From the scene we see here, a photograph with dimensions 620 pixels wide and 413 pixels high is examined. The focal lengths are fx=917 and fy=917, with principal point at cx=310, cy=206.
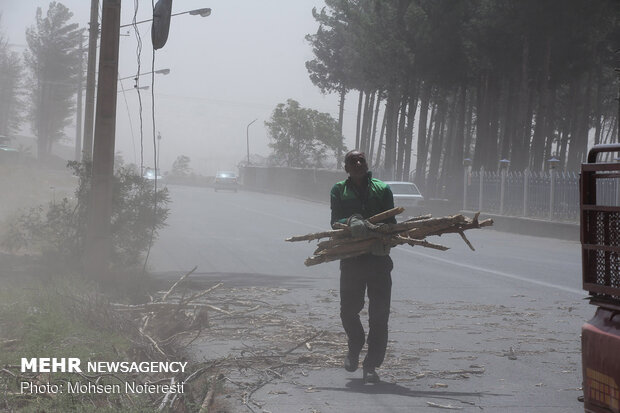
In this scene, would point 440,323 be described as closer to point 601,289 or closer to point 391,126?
point 601,289

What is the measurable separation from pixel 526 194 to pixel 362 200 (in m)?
25.3

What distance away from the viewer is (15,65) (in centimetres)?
12538

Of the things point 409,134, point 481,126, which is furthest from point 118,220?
point 409,134

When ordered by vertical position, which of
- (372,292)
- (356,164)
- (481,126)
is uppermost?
(481,126)

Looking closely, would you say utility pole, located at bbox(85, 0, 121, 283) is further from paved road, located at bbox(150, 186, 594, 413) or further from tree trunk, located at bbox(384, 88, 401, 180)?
tree trunk, located at bbox(384, 88, 401, 180)

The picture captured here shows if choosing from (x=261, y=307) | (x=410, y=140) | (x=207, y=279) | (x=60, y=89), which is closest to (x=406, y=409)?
(x=261, y=307)

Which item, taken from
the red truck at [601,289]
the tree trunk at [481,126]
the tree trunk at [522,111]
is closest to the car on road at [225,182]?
the tree trunk at [481,126]

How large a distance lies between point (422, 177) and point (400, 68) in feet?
20.2

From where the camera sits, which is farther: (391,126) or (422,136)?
(391,126)

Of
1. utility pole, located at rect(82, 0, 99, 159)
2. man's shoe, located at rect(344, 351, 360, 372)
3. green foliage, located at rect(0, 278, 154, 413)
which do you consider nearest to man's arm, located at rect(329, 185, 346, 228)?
man's shoe, located at rect(344, 351, 360, 372)

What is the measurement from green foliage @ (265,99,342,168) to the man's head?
246 feet

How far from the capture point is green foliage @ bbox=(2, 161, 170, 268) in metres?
14.3

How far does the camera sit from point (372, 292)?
7.20 meters

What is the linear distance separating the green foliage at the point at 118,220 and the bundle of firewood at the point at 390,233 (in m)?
7.94
